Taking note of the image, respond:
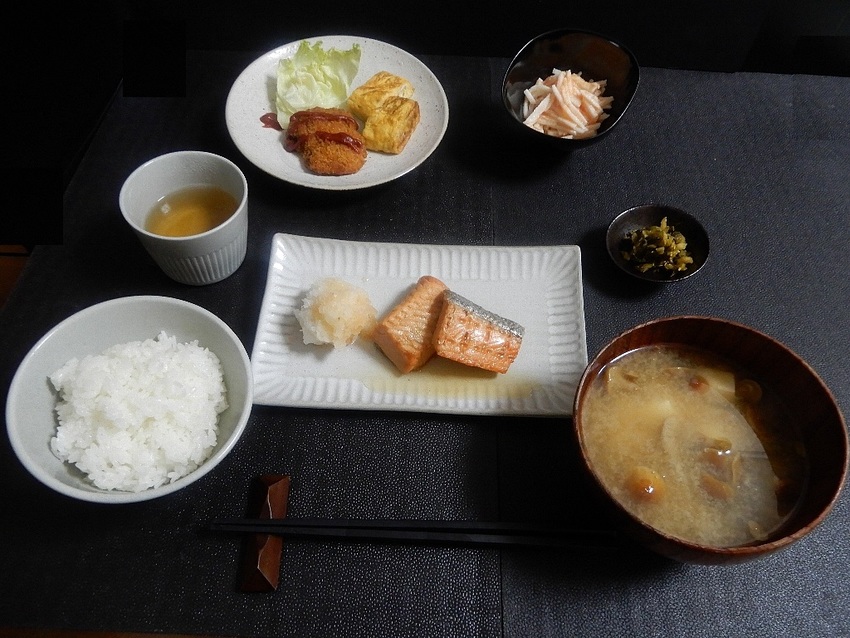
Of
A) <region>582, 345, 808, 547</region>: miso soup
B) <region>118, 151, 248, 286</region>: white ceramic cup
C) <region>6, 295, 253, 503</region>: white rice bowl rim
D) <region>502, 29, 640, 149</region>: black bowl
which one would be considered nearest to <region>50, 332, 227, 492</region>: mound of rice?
<region>6, 295, 253, 503</region>: white rice bowl rim

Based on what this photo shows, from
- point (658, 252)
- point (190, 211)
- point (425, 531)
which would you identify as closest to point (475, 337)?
point (425, 531)

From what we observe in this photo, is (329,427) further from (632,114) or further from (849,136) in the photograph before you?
(849,136)

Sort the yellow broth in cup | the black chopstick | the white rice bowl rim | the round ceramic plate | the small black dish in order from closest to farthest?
the white rice bowl rim < the black chopstick < the yellow broth in cup < the small black dish < the round ceramic plate

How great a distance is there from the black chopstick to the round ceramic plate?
1098 millimetres

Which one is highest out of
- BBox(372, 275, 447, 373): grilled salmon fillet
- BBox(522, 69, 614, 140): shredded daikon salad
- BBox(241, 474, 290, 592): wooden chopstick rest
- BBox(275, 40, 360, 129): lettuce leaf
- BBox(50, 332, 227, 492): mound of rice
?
BBox(522, 69, 614, 140): shredded daikon salad

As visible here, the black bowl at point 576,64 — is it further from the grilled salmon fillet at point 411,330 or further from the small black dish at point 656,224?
the grilled salmon fillet at point 411,330

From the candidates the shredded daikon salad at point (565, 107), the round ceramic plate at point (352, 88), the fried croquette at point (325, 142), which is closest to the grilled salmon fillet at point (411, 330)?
the round ceramic plate at point (352, 88)

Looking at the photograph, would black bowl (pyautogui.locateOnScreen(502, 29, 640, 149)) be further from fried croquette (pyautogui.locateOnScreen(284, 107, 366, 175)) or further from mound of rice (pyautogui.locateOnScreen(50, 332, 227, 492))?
mound of rice (pyautogui.locateOnScreen(50, 332, 227, 492))

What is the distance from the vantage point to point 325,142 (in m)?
2.12

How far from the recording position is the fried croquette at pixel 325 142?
212 centimetres

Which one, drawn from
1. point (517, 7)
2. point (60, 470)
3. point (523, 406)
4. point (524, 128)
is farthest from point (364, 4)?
point (60, 470)

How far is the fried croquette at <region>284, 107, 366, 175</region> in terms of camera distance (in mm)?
2117

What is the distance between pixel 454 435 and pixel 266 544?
55cm

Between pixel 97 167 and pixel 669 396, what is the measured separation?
2.08 meters
